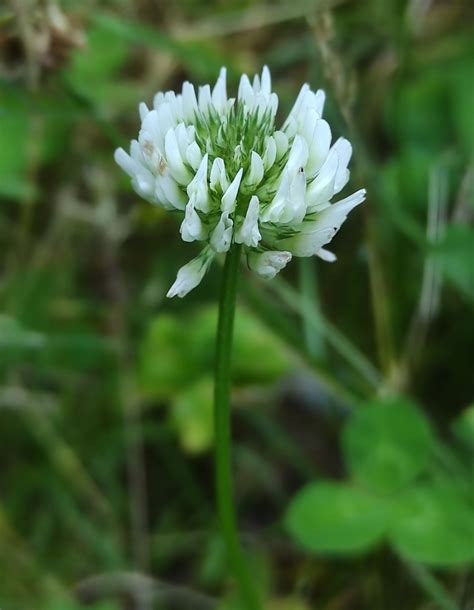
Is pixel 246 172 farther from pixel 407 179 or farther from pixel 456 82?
pixel 456 82

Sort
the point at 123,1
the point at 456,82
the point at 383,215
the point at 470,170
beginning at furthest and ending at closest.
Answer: the point at 123,1 → the point at 456,82 → the point at 383,215 → the point at 470,170

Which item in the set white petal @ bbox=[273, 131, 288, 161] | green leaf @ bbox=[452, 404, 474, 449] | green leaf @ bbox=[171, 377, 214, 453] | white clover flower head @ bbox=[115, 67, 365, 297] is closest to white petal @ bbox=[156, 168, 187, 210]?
white clover flower head @ bbox=[115, 67, 365, 297]

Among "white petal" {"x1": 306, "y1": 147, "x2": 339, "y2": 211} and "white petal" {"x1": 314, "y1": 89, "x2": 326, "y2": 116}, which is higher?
"white petal" {"x1": 314, "y1": 89, "x2": 326, "y2": 116}

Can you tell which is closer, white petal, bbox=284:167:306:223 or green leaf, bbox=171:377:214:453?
white petal, bbox=284:167:306:223

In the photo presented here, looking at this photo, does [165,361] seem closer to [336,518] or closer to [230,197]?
[336,518]

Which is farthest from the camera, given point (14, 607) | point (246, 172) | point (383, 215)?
point (383, 215)

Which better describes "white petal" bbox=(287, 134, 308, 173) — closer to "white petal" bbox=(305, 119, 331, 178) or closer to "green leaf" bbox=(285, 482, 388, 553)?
"white petal" bbox=(305, 119, 331, 178)

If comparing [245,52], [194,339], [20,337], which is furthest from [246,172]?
[245,52]
